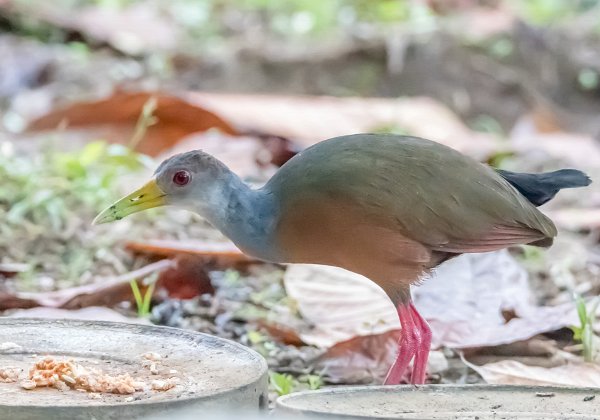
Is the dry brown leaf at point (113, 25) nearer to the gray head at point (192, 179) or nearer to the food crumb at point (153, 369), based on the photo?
the gray head at point (192, 179)

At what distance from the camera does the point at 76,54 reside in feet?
25.9

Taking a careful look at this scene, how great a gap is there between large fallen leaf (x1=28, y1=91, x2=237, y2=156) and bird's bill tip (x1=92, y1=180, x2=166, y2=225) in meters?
2.25

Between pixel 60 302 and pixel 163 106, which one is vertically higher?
pixel 163 106

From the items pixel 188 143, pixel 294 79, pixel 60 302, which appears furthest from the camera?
pixel 294 79

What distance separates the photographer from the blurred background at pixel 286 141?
376 centimetres

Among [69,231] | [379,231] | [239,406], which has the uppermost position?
[379,231]

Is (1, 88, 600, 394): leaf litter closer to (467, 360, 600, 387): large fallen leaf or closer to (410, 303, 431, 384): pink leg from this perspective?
(467, 360, 600, 387): large fallen leaf

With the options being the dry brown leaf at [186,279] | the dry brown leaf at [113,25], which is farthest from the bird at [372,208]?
the dry brown leaf at [113,25]

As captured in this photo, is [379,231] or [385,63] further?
[385,63]

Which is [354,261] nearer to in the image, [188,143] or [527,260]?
[527,260]

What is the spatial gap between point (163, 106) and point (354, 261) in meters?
2.63

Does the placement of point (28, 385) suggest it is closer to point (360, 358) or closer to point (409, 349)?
point (409, 349)

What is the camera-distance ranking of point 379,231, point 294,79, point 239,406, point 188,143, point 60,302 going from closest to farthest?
point 239,406, point 379,231, point 60,302, point 188,143, point 294,79

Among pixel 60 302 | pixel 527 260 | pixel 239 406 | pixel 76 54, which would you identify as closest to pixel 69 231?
pixel 60 302
